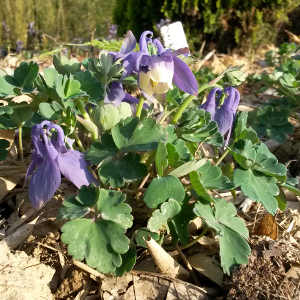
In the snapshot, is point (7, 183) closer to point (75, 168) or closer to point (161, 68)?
point (75, 168)

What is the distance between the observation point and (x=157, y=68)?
3.61 ft

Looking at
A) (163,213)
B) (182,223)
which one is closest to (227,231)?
(182,223)

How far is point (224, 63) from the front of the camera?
402 centimetres

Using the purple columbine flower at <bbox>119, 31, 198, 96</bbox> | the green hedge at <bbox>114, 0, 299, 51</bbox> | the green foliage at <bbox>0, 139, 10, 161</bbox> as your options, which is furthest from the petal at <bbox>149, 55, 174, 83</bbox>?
the green hedge at <bbox>114, 0, 299, 51</bbox>

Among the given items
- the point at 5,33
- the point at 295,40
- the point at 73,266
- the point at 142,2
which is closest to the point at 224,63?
the point at 295,40

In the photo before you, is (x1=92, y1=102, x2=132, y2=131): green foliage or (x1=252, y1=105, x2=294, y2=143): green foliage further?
(x1=252, y1=105, x2=294, y2=143): green foliage

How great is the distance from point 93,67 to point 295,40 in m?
3.85

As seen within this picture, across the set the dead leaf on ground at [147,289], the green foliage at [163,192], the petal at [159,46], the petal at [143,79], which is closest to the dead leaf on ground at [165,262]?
the dead leaf on ground at [147,289]

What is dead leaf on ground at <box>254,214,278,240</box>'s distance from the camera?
1.33m

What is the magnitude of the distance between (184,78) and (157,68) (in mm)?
136

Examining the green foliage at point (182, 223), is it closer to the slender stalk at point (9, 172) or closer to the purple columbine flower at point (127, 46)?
the purple columbine flower at point (127, 46)

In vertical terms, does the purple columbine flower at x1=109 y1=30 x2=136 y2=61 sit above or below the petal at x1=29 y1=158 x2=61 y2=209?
above

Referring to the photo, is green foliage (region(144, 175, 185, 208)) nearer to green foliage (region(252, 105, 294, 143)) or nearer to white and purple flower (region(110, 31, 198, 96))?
white and purple flower (region(110, 31, 198, 96))

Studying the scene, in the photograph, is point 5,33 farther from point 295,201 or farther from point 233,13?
point 295,201
